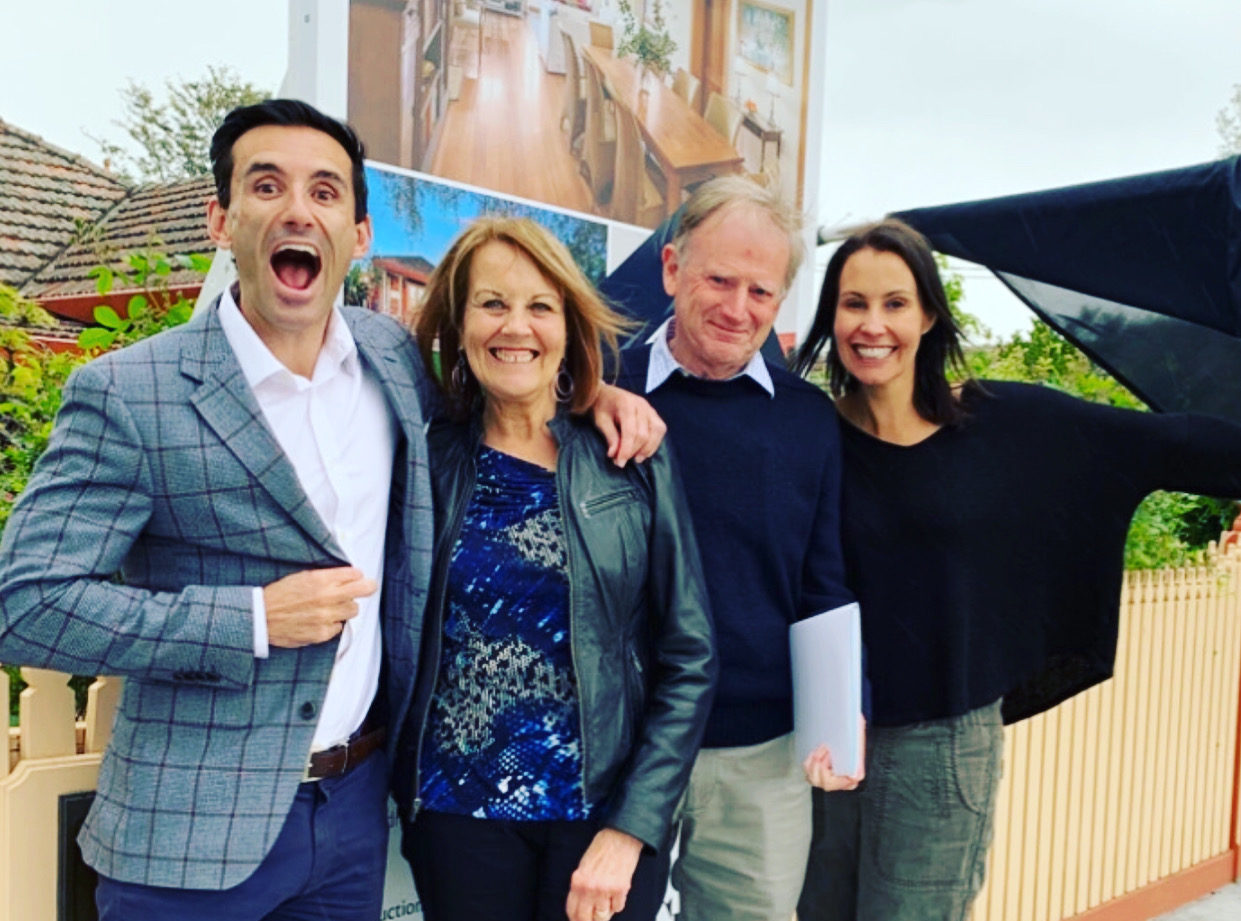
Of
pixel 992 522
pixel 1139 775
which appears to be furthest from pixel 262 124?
pixel 1139 775

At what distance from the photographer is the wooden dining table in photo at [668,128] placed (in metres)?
3.94

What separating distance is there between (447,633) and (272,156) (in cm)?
89

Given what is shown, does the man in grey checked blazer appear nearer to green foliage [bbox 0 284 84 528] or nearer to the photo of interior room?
the photo of interior room

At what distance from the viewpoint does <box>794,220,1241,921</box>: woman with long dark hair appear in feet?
8.55

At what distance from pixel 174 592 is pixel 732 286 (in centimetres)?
131

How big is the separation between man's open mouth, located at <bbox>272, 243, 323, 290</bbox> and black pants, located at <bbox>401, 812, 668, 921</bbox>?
3.21ft

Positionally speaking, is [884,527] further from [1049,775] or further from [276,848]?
[1049,775]

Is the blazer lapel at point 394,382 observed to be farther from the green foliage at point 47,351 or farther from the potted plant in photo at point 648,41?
the potted plant in photo at point 648,41

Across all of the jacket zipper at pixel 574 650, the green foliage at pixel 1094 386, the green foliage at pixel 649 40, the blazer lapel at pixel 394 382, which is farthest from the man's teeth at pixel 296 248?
the green foliage at pixel 1094 386

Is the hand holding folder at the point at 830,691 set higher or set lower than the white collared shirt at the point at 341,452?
lower

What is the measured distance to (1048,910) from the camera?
4.61 metres

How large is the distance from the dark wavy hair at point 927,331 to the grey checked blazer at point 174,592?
140 cm

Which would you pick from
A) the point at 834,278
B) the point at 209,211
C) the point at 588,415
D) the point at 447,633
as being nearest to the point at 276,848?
the point at 447,633

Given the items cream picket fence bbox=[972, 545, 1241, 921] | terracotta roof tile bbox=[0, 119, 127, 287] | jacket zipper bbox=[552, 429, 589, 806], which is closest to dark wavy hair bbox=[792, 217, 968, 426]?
jacket zipper bbox=[552, 429, 589, 806]
